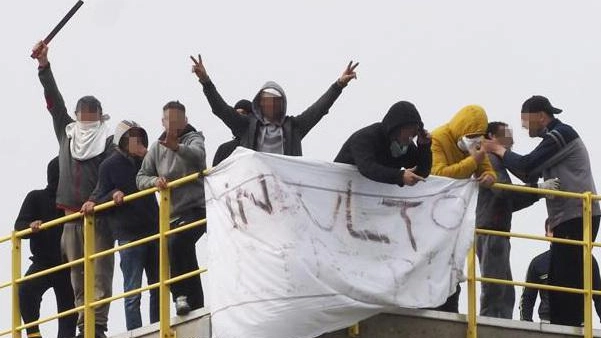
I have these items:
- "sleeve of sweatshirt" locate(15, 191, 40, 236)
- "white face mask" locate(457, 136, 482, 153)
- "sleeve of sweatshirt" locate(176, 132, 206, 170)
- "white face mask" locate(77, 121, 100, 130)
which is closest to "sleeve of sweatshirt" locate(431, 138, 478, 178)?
"white face mask" locate(457, 136, 482, 153)

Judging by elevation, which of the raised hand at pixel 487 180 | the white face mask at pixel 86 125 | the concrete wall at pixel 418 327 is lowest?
the concrete wall at pixel 418 327

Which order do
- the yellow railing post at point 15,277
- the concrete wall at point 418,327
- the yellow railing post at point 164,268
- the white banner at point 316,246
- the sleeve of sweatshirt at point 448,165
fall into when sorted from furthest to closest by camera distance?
1. the yellow railing post at point 15,277
2. the sleeve of sweatshirt at point 448,165
3. the yellow railing post at point 164,268
4. the concrete wall at point 418,327
5. the white banner at point 316,246

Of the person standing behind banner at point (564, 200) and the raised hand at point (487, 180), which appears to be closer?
the raised hand at point (487, 180)

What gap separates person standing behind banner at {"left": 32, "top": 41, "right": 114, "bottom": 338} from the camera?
24.0 meters

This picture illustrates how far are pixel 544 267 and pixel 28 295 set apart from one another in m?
5.26

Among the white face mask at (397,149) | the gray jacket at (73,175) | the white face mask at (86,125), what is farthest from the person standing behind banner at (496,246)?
the white face mask at (86,125)

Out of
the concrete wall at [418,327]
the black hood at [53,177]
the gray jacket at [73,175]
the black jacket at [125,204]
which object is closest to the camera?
the concrete wall at [418,327]

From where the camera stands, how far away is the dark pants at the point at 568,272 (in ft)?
77.3

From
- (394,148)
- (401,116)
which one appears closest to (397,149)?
(394,148)

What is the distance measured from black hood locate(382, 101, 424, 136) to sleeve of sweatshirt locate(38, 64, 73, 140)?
4787mm

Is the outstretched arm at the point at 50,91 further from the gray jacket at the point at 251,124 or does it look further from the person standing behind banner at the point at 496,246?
the person standing behind banner at the point at 496,246

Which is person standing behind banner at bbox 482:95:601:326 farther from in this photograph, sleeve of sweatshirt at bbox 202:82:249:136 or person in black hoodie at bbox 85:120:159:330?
person in black hoodie at bbox 85:120:159:330

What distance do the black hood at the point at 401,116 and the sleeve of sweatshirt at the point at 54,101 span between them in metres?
4.79

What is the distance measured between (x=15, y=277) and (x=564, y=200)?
18.4ft
